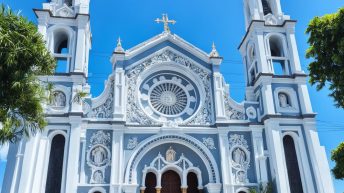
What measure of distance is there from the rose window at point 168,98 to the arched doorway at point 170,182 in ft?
10.2

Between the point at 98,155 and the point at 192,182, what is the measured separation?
15.3ft

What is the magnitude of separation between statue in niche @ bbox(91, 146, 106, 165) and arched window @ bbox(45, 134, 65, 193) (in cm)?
140

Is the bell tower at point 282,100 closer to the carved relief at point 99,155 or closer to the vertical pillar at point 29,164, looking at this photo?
the carved relief at point 99,155

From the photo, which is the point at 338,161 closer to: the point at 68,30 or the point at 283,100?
the point at 283,100

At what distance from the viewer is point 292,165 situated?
1834cm

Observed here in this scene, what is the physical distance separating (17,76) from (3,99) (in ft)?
2.56

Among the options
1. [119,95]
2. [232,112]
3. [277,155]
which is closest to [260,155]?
[277,155]

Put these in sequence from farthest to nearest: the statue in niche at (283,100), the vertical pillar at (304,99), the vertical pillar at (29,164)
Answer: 1. the statue in niche at (283,100)
2. the vertical pillar at (304,99)
3. the vertical pillar at (29,164)

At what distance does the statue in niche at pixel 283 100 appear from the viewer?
19594 mm

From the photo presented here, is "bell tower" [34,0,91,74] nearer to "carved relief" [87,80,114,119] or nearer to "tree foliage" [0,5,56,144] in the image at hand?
"carved relief" [87,80,114,119]

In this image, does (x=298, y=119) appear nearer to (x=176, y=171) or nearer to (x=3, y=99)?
(x=176, y=171)

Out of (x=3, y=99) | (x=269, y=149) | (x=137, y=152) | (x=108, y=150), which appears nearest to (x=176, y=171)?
(x=137, y=152)

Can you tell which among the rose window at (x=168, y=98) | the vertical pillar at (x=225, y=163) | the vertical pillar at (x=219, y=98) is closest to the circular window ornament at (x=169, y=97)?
the rose window at (x=168, y=98)

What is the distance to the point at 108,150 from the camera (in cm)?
1756
